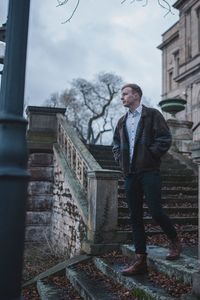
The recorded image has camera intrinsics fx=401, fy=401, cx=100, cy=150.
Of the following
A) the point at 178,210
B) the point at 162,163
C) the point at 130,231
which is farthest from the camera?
the point at 162,163

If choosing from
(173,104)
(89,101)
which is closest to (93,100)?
(89,101)

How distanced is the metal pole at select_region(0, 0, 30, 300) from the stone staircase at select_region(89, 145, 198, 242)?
4.41 meters

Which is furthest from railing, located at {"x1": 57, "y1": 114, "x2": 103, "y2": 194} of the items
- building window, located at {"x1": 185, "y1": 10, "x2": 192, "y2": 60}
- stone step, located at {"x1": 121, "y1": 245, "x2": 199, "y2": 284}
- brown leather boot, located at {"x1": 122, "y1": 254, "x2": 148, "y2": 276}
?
building window, located at {"x1": 185, "y1": 10, "x2": 192, "y2": 60}

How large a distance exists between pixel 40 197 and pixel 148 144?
6.52 metres

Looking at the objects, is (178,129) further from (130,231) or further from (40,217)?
(130,231)

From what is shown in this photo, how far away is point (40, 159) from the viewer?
10.6 metres

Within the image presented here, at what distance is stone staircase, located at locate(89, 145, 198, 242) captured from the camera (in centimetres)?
710

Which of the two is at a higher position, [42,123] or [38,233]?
[42,123]

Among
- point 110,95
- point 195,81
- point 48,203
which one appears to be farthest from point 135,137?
point 110,95

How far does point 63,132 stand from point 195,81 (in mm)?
21129

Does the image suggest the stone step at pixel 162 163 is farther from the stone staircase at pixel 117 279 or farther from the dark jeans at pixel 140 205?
the dark jeans at pixel 140 205

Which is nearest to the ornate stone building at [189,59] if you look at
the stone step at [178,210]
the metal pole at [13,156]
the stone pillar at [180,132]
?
the stone pillar at [180,132]

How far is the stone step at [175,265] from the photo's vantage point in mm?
4172

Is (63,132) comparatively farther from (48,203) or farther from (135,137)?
(135,137)
